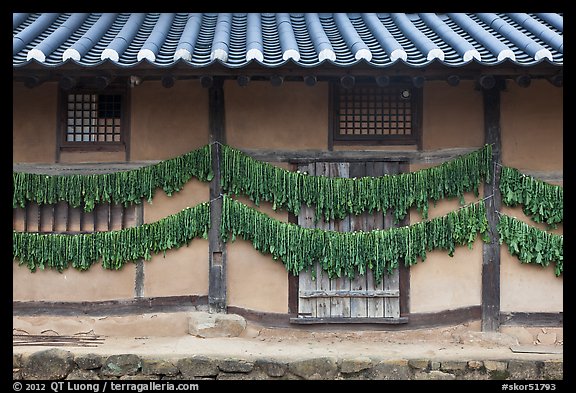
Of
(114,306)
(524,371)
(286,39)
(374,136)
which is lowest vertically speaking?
(524,371)

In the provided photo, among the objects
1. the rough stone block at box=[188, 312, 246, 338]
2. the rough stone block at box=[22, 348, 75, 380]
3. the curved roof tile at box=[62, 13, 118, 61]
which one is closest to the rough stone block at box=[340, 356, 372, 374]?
the rough stone block at box=[188, 312, 246, 338]

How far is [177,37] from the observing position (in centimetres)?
1004

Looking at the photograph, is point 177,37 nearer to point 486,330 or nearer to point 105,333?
point 105,333

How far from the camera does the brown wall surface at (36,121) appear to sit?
9.86m

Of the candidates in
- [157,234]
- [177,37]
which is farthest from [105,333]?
[177,37]

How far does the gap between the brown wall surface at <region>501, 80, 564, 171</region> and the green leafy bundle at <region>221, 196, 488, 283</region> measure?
0.97 meters

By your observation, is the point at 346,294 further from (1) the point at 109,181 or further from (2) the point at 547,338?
(1) the point at 109,181

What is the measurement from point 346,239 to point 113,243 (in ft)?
10.5

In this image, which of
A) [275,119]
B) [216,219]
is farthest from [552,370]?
[275,119]

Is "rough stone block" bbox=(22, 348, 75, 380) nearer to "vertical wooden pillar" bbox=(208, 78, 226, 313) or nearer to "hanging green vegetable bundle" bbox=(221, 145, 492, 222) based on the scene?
"vertical wooden pillar" bbox=(208, 78, 226, 313)

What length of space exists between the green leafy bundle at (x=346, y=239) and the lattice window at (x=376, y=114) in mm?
1298

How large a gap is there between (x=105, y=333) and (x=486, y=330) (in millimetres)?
5230

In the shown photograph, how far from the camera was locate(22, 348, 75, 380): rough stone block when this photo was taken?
837cm

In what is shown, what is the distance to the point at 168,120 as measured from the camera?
988cm
